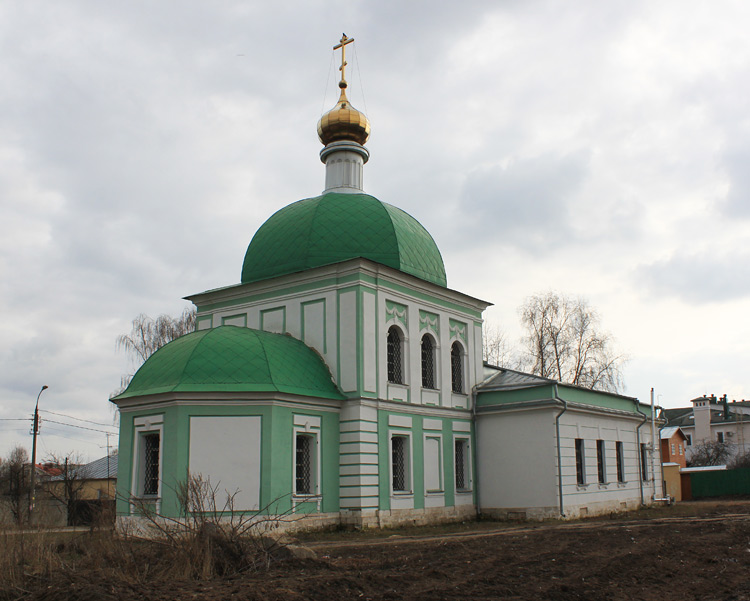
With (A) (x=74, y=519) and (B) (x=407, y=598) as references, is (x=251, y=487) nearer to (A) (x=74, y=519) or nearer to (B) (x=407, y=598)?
(A) (x=74, y=519)

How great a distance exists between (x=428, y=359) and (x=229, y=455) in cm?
637

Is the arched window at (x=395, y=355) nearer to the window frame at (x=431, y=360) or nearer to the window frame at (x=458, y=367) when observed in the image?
the window frame at (x=431, y=360)

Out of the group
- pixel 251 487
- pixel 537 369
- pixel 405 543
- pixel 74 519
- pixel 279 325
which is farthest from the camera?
pixel 537 369

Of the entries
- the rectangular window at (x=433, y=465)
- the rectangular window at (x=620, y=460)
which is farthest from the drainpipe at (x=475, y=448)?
the rectangular window at (x=620, y=460)

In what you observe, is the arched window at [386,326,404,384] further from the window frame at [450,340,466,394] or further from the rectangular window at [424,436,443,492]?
the window frame at [450,340,466,394]

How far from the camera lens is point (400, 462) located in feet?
57.9

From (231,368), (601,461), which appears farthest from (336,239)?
(601,461)

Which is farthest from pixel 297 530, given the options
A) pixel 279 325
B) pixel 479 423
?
pixel 479 423

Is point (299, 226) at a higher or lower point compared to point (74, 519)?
higher

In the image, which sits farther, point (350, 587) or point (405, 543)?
point (405, 543)

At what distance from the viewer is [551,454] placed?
1834cm

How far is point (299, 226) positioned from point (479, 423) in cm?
695

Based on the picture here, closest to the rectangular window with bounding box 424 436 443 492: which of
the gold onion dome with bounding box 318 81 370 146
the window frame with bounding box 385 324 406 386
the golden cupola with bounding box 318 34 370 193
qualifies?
the window frame with bounding box 385 324 406 386

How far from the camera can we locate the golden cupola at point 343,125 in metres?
21.5
